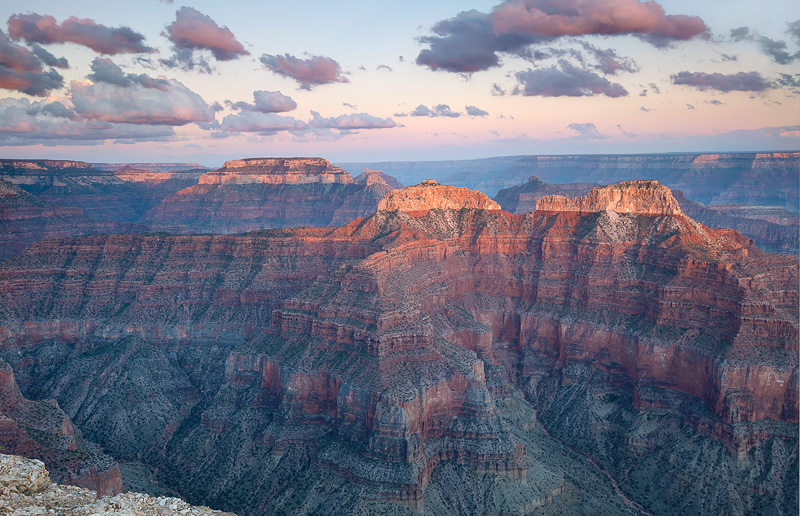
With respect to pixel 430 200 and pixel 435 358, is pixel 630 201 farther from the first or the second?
pixel 435 358

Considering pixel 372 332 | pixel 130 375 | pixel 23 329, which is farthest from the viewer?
pixel 23 329

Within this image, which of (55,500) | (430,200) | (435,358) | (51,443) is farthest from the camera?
(430,200)

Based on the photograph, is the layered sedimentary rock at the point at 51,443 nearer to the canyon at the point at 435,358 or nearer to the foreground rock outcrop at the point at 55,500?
the canyon at the point at 435,358

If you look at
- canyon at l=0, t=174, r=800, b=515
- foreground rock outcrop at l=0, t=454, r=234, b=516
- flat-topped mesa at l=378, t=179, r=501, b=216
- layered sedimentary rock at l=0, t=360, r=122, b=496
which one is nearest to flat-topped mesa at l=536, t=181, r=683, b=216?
canyon at l=0, t=174, r=800, b=515

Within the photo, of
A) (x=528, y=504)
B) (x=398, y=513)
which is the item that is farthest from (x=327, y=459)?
(x=528, y=504)

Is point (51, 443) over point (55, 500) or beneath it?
beneath

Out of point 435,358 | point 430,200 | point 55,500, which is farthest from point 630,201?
point 55,500

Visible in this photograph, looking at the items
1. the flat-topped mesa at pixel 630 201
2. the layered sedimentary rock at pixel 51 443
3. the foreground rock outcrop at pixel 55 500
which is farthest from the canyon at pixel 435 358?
the foreground rock outcrop at pixel 55 500

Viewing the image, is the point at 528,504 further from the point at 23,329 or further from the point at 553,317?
the point at 23,329
